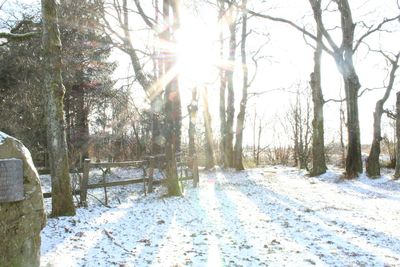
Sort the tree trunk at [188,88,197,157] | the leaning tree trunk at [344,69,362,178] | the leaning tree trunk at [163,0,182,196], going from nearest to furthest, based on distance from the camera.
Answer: the leaning tree trunk at [163,0,182,196]
the leaning tree trunk at [344,69,362,178]
the tree trunk at [188,88,197,157]

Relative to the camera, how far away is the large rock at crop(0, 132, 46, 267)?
4434 millimetres

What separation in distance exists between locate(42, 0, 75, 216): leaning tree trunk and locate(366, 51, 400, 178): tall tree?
1305 cm

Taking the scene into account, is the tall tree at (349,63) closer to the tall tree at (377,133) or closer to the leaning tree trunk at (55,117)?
the tall tree at (377,133)

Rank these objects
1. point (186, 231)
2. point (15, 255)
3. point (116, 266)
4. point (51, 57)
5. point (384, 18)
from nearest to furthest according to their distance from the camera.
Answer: point (15, 255) → point (116, 266) → point (186, 231) → point (51, 57) → point (384, 18)

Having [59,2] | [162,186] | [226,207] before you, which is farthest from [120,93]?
[226,207]

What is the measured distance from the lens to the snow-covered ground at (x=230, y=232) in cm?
604

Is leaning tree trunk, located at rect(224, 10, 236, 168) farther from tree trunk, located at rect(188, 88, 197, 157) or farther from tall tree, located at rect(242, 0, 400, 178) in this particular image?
tall tree, located at rect(242, 0, 400, 178)

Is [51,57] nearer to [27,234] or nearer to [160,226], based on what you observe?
[160,226]

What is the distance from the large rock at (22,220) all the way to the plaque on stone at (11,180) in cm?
8

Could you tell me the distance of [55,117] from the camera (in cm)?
860

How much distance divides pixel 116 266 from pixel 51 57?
4839 mm

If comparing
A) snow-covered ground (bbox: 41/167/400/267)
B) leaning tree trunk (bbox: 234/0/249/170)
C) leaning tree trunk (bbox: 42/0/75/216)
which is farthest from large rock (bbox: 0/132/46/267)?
leaning tree trunk (bbox: 234/0/249/170)

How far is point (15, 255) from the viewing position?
177 inches

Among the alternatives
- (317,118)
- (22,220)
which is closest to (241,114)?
(317,118)
